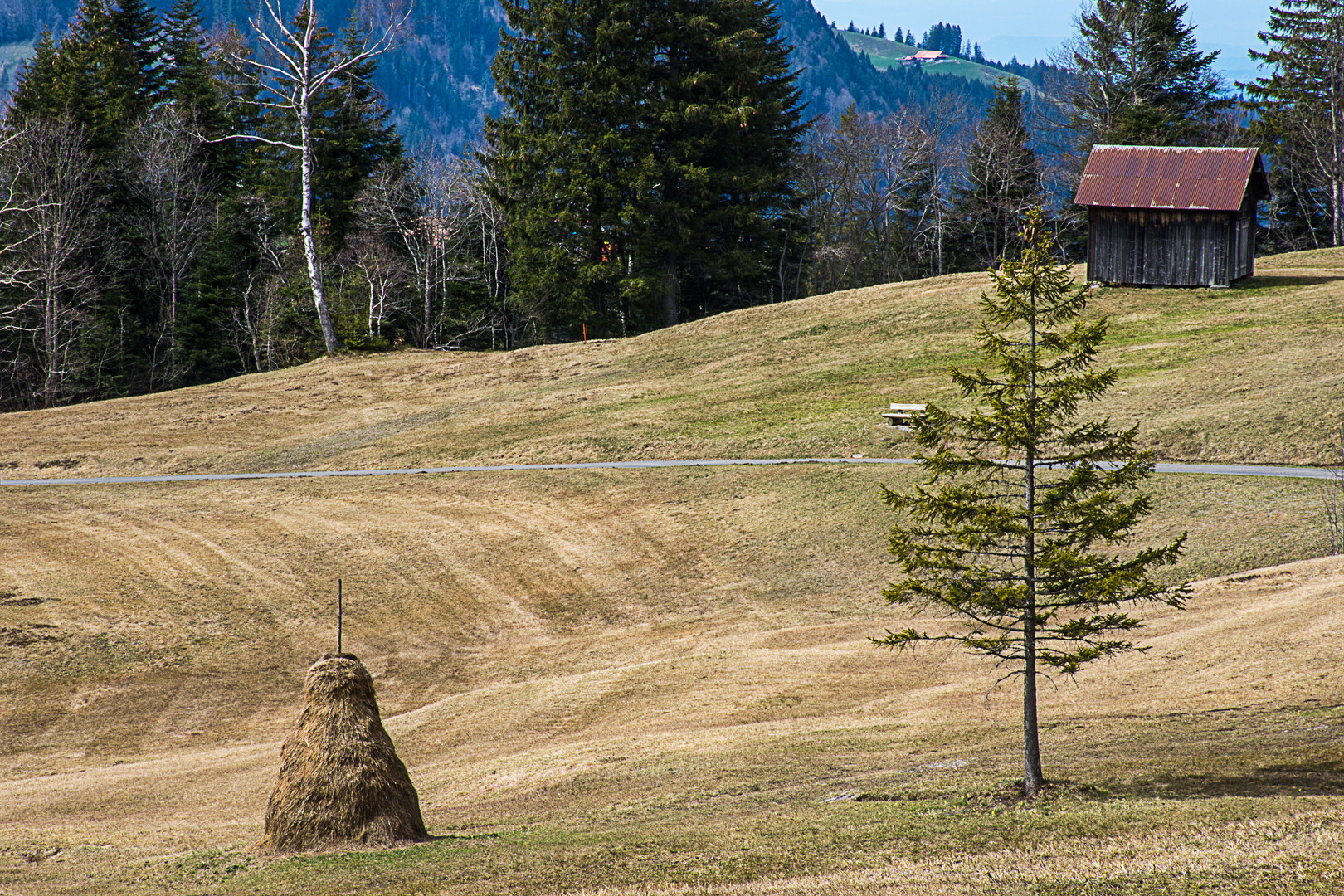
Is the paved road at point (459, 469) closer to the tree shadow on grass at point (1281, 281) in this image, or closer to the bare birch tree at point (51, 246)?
the tree shadow on grass at point (1281, 281)

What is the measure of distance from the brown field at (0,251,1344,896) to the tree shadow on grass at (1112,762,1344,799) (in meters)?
0.05

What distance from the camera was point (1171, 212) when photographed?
43.7 m

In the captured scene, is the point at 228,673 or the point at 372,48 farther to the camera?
the point at 372,48

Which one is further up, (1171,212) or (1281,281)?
(1171,212)

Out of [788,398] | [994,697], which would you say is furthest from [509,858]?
[788,398]

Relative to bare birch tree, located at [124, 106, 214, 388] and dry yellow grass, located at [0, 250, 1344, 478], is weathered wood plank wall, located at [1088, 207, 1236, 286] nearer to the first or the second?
dry yellow grass, located at [0, 250, 1344, 478]

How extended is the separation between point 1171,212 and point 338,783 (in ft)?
139

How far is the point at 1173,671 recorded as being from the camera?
16.4m

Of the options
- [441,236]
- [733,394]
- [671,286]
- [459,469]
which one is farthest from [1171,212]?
[441,236]

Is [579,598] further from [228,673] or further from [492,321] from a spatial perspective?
[492,321]

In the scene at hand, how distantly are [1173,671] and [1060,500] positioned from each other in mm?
6165

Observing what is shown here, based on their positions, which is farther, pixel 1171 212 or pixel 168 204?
pixel 168 204

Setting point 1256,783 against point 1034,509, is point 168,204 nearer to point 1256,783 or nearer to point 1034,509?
point 1034,509

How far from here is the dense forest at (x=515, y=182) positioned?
183 ft
